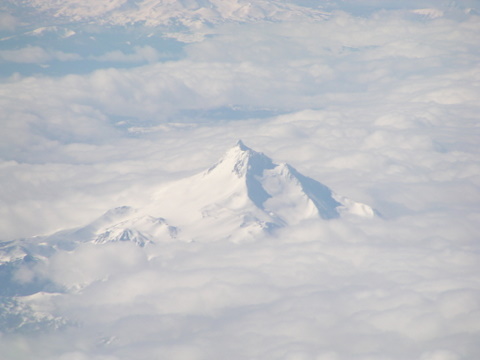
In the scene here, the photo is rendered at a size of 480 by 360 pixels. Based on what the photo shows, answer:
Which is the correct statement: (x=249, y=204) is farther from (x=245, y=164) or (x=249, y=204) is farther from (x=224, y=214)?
(x=245, y=164)

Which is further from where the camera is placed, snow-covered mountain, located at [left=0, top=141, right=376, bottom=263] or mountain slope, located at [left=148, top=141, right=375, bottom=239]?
mountain slope, located at [left=148, top=141, right=375, bottom=239]

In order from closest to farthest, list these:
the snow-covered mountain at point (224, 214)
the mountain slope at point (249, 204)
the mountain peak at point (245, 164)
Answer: the snow-covered mountain at point (224, 214)
the mountain slope at point (249, 204)
the mountain peak at point (245, 164)

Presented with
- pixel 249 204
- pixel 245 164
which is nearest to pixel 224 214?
pixel 249 204

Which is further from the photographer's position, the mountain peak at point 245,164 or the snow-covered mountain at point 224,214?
the mountain peak at point 245,164

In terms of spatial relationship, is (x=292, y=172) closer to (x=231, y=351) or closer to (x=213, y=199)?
(x=213, y=199)

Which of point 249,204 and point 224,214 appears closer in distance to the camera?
point 224,214

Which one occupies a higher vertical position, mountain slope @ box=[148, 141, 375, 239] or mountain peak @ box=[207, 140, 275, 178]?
mountain peak @ box=[207, 140, 275, 178]

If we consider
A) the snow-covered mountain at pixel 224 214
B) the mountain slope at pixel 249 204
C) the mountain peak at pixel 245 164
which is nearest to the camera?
the snow-covered mountain at pixel 224 214

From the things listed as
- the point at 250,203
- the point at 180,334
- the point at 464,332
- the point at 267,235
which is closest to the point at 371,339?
the point at 464,332

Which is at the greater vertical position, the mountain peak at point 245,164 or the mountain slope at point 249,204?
the mountain peak at point 245,164

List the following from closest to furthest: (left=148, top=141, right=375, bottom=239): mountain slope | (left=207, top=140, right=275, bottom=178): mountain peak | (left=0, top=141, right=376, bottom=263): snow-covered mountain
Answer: (left=0, top=141, right=376, bottom=263): snow-covered mountain → (left=148, top=141, right=375, bottom=239): mountain slope → (left=207, top=140, right=275, bottom=178): mountain peak

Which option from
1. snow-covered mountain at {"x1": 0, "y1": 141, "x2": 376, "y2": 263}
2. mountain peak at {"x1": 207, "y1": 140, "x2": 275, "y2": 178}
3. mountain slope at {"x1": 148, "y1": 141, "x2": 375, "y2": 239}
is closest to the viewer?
snow-covered mountain at {"x1": 0, "y1": 141, "x2": 376, "y2": 263}
